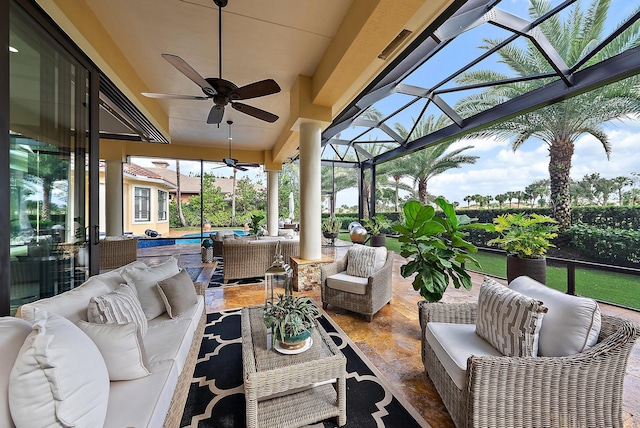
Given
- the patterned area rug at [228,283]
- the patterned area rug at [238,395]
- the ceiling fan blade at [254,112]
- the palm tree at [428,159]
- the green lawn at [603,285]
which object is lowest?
the patterned area rug at [238,395]

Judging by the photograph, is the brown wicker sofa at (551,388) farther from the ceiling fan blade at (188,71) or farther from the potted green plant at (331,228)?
the potted green plant at (331,228)

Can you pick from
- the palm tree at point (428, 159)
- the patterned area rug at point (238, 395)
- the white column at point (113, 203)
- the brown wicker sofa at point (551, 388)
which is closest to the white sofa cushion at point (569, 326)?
the brown wicker sofa at point (551, 388)

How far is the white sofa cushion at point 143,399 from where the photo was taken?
1.13 metres

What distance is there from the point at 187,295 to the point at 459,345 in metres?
2.37

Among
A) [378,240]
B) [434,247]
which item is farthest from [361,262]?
[378,240]

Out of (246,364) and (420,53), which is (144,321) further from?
(420,53)

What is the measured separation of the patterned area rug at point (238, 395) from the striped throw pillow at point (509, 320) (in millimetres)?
750

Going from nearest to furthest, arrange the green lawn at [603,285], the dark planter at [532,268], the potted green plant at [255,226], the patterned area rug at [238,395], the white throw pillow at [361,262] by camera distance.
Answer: the patterned area rug at [238,395] → the white throw pillow at [361,262] → the dark planter at [532,268] → the green lawn at [603,285] → the potted green plant at [255,226]

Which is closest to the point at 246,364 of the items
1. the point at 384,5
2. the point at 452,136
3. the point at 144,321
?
the point at 144,321

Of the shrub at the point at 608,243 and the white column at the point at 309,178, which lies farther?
the shrub at the point at 608,243

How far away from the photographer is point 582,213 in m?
5.84

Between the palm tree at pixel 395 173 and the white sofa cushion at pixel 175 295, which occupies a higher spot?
the palm tree at pixel 395 173

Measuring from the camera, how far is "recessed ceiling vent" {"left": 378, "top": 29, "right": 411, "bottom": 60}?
2623mm

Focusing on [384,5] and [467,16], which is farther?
[467,16]
